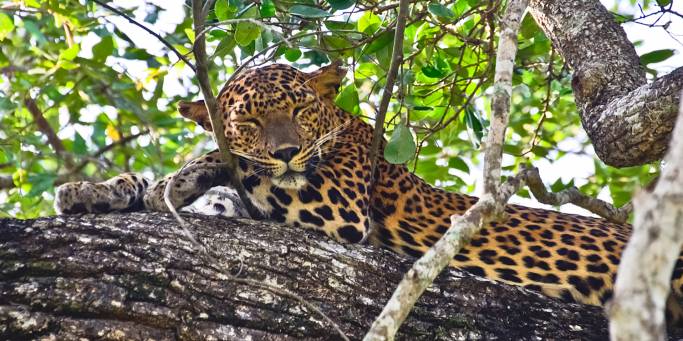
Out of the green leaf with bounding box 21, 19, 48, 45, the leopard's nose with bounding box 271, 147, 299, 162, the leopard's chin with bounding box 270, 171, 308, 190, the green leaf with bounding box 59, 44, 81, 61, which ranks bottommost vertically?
the leopard's chin with bounding box 270, 171, 308, 190

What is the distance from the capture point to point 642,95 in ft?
14.2

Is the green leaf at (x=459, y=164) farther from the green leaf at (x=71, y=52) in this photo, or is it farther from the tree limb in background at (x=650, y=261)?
the tree limb in background at (x=650, y=261)

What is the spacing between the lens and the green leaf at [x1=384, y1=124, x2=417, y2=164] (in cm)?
450

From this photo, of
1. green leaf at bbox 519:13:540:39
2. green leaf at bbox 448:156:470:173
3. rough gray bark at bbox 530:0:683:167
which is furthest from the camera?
green leaf at bbox 448:156:470:173

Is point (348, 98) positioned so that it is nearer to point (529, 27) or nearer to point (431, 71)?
point (431, 71)

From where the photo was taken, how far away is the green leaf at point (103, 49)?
24.1ft

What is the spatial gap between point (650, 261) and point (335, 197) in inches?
145

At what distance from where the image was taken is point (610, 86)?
4.74 m

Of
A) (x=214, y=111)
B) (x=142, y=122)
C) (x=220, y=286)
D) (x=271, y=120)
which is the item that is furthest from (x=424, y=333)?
(x=142, y=122)

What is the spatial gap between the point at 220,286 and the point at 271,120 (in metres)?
2.18

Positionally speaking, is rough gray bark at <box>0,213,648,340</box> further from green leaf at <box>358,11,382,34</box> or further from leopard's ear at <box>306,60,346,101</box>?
leopard's ear at <box>306,60,346,101</box>

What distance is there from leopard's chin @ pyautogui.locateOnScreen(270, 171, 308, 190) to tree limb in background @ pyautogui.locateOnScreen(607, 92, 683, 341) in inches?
142

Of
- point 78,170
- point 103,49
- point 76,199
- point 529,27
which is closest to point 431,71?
point 529,27

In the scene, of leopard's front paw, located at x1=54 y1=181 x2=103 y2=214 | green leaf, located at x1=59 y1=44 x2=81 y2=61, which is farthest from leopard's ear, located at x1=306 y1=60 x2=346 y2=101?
green leaf, located at x1=59 y1=44 x2=81 y2=61
